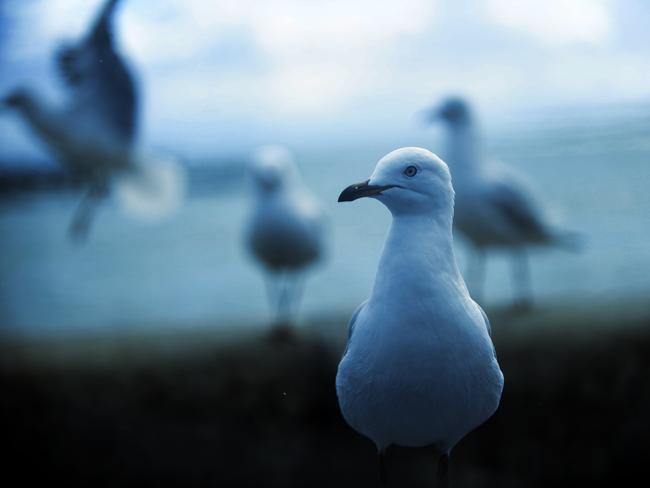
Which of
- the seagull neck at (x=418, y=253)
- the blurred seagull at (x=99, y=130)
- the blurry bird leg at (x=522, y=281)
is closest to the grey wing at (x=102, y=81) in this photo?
the blurred seagull at (x=99, y=130)

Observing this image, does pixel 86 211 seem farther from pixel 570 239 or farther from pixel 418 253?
pixel 418 253

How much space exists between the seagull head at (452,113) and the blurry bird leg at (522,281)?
43 cm

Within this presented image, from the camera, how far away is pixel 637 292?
1.57m

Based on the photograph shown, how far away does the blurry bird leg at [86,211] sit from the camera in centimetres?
170

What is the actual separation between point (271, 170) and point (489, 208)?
52cm

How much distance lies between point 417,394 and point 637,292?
44.2 inches

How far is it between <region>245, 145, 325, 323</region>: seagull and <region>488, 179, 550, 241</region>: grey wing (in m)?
0.45

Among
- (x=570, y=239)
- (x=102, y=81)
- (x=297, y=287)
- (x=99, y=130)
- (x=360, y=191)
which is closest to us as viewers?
(x=360, y=191)

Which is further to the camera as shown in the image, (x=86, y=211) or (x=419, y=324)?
(x=86, y=211)

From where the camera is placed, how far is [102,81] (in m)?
1.34

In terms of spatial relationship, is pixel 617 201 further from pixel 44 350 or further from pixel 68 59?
pixel 44 350

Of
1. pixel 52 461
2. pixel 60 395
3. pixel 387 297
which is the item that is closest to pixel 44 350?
pixel 60 395

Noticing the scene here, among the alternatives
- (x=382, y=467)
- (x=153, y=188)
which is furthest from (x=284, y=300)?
(x=382, y=467)

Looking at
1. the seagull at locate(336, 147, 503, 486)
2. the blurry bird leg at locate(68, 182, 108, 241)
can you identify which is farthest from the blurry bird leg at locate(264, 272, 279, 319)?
the seagull at locate(336, 147, 503, 486)
